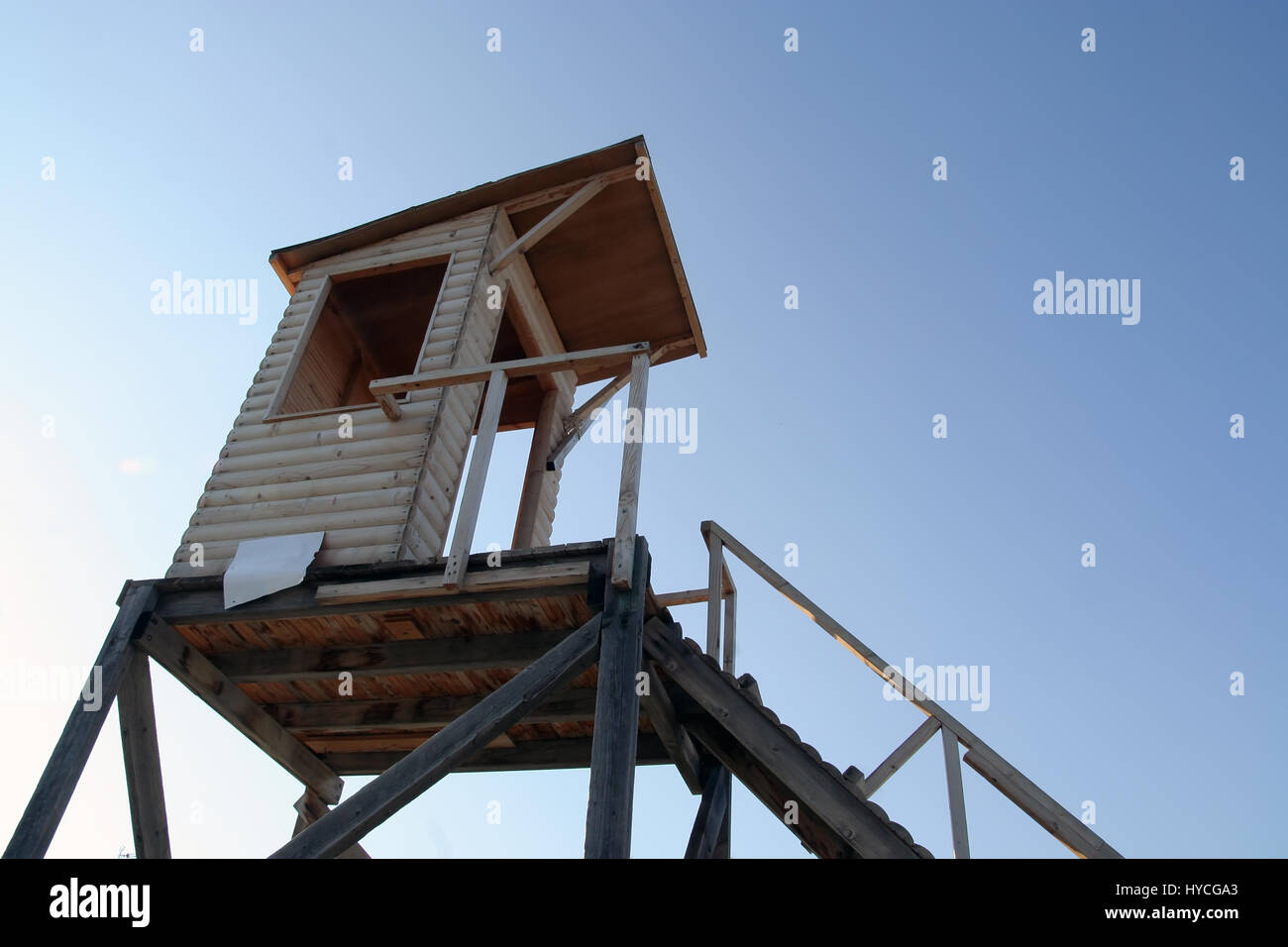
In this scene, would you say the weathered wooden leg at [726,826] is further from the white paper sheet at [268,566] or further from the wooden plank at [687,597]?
the white paper sheet at [268,566]

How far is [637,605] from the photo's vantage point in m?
6.22

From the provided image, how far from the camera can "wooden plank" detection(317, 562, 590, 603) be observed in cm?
646

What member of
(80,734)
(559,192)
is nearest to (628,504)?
(80,734)

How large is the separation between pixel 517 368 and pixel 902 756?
338cm

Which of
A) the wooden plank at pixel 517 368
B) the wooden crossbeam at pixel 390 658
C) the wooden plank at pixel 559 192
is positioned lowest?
the wooden crossbeam at pixel 390 658

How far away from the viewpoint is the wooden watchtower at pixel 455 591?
6004mm

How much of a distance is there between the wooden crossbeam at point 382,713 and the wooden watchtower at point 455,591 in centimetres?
2

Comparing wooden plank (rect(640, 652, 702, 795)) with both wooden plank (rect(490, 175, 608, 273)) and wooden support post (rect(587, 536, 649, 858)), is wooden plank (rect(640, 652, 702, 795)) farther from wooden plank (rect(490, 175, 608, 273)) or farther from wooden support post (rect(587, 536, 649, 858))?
wooden plank (rect(490, 175, 608, 273))

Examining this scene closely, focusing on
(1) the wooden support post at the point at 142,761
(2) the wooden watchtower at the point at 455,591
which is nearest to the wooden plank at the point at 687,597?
(2) the wooden watchtower at the point at 455,591

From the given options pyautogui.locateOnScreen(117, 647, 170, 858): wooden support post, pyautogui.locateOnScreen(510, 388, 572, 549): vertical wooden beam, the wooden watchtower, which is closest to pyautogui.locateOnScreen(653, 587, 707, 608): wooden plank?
the wooden watchtower

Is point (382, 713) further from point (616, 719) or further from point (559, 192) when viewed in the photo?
point (559, 192)
